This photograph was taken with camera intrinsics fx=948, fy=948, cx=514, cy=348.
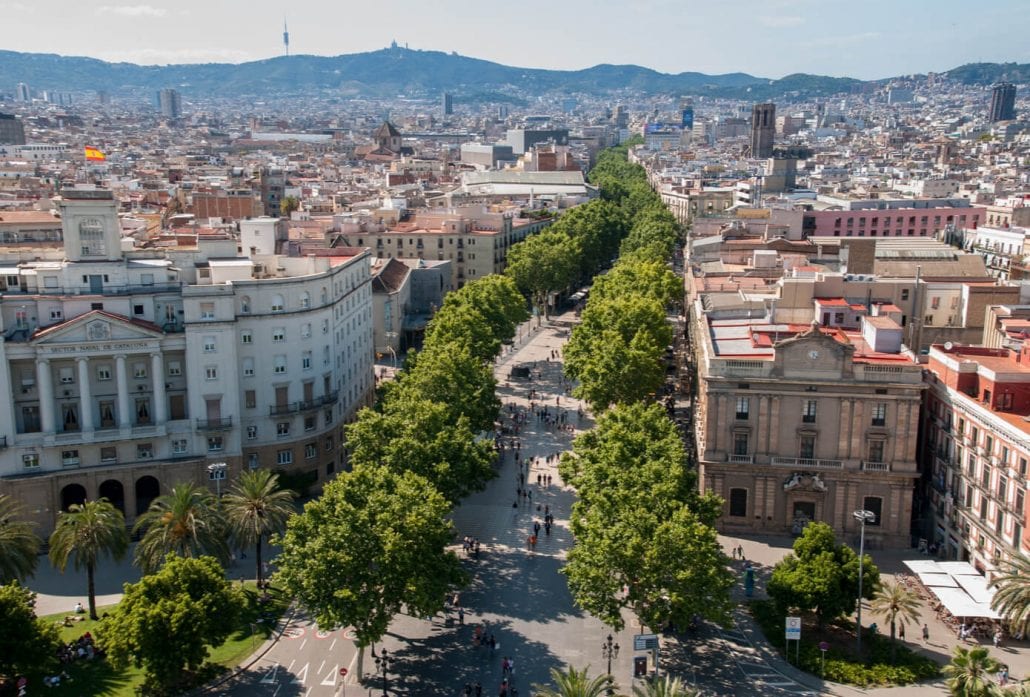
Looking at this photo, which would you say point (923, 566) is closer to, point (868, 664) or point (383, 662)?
point (868, 664)

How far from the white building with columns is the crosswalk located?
36604 mm

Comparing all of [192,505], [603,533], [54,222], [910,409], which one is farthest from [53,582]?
[54,222]

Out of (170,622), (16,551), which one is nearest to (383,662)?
(170,622)

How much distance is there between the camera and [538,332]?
447ft

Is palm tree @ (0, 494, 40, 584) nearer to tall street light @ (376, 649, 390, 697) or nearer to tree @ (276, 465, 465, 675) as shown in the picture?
tree @ (276, 465, 465, 675)

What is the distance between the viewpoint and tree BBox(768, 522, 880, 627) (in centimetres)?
5034

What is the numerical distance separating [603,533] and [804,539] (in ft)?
38.3

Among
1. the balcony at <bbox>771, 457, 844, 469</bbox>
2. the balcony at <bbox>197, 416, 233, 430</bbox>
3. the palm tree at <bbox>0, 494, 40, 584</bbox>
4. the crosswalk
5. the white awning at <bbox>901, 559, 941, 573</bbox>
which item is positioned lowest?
the crosswalk

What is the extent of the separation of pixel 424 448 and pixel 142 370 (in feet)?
76.7

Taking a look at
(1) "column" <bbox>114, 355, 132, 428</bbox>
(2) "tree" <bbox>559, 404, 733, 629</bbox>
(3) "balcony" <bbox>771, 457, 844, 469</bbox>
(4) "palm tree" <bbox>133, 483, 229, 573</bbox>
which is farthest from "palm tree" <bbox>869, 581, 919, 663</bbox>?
(1) "column" <bbox>114, 355, 132, 428</bbox>

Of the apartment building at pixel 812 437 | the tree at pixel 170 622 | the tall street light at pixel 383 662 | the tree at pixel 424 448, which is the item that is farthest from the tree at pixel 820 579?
the tree at pixel 170 622

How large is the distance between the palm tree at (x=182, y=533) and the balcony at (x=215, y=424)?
13.3m

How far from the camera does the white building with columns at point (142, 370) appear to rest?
6525 cm

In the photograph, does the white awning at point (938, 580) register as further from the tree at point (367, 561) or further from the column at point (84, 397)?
the column at point (84, 397)
